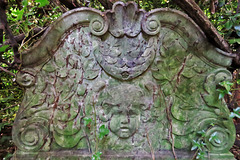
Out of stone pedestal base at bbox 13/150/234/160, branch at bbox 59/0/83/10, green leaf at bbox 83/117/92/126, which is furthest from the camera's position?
branch at bbox 59/0/83/10

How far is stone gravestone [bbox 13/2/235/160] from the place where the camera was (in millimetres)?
1678

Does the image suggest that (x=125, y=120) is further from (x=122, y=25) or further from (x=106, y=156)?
(x=122, y=25)

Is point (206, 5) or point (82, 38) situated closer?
point (82, 38)

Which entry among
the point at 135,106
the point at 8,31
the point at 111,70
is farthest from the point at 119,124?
the point at 8,31

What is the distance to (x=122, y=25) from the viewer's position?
1.66 meters

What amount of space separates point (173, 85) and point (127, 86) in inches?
16.8

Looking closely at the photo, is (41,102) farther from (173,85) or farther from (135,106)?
(173,85)

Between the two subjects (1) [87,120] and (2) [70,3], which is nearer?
(1) [87,120]

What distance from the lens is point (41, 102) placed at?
171cm

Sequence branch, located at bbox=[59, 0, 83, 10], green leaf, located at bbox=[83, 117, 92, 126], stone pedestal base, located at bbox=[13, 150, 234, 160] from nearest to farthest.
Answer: green leaf, located at bbox=[83, 117, 92, 126] < stone pedestal base, located at bbox=[13, 150, 234, 160] < branch, located at bbox=[59, 0, 83, 10]

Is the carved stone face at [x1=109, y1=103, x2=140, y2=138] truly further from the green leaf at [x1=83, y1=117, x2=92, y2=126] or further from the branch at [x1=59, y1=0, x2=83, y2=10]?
the branch at [x1=59, y1=0, x2=83, y2=10]

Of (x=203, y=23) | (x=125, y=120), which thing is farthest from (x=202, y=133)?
(x=203, y=23)

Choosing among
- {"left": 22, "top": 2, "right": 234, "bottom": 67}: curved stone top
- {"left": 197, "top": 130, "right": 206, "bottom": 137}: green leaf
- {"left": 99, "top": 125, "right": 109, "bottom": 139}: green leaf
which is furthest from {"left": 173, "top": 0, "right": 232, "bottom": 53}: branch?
{"left": 99, "top": 125, "right": 109, "bottom": 139}: green leaf

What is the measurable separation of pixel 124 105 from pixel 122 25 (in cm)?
71
